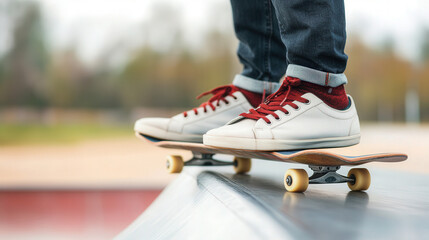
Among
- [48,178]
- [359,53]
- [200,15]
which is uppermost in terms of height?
[200,15]

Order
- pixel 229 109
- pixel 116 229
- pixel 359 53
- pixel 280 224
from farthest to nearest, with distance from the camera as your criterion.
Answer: pixel 359 53 < pixel 116 229 < pixel 229 109 < pixel 280 224

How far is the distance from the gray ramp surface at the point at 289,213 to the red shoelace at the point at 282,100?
0.48 ft

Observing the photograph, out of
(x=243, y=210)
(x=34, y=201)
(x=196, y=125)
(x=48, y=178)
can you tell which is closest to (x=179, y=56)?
(x=48, y=178)

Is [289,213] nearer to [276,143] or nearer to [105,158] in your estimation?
[276,143]

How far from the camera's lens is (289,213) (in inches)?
20.8

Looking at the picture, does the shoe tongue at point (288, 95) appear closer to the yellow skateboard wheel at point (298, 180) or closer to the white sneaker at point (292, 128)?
the white sneaker at point (292, 128)

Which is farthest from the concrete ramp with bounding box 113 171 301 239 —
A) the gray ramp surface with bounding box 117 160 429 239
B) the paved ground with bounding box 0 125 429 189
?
the paved ground with bounding box 0 125 429 189

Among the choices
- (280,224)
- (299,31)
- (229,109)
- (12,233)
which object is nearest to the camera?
(280,224)

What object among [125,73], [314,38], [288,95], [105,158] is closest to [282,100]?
[288,95]

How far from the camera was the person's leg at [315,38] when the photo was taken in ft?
2.44

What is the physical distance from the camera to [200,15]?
6.64 m

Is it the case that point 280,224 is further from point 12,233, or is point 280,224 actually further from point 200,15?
point 200,15

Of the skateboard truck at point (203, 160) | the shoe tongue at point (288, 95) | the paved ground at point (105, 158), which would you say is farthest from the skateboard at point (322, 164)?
the paved ground at point (105, 158)

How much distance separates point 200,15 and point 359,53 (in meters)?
2.83
